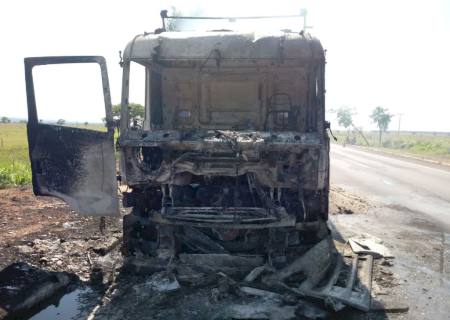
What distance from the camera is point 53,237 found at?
6.79 metres

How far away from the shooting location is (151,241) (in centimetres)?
590

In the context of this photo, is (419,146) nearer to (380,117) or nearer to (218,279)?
(380,117)

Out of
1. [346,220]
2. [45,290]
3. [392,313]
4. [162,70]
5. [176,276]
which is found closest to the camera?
[392,313]

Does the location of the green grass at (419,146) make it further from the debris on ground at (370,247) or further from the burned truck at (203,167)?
the burned truck at (203,167)

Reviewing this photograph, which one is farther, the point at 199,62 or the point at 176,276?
the point at 199,62

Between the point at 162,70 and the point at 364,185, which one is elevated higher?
the point at 162,70

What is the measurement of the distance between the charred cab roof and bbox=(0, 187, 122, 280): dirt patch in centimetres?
288

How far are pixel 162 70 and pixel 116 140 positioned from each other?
1763 mm

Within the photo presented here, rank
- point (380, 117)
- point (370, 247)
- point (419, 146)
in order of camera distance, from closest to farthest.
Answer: point (370, 247) < point (419, 146) < point (380, 117)

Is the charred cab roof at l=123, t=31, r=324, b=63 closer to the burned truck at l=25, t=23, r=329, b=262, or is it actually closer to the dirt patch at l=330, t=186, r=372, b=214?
the burned truck at l=25, t=23, r=329, b=262

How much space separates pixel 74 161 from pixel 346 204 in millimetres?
6606

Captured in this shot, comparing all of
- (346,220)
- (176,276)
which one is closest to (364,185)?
(346,220)

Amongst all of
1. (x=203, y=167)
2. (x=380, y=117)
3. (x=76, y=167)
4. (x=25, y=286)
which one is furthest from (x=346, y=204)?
(x=380, y=117)

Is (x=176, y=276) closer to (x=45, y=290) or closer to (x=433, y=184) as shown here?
(x=45, y=290)
